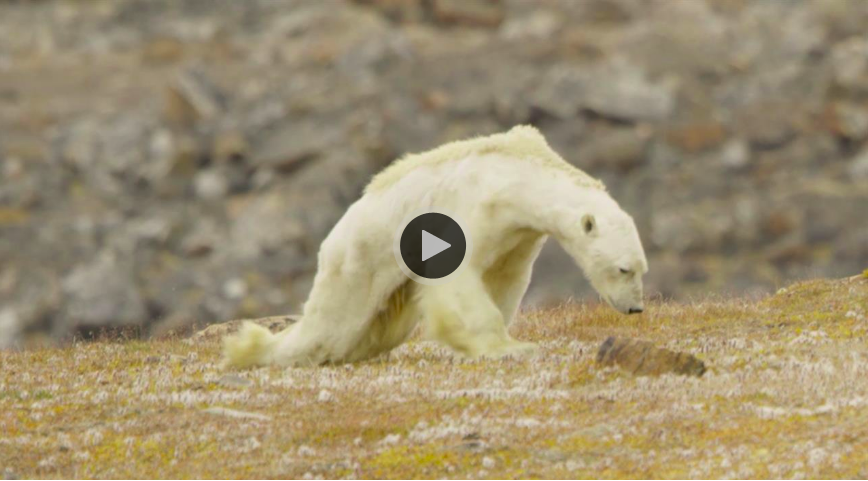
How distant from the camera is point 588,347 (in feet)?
60.6

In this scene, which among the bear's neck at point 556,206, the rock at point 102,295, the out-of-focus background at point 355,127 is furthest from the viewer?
the out-of-focus background at point 355,127

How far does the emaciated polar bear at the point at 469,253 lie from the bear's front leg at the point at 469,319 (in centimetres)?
1

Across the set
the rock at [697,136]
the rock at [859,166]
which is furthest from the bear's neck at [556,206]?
the rock at [697,136]

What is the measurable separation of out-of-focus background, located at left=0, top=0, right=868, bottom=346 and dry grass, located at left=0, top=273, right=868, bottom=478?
69.0m

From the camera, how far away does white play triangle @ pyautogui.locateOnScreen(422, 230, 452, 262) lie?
17984mm

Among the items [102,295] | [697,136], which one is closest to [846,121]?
[697,136]

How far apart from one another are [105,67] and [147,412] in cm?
15677

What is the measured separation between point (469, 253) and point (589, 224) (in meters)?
1.50

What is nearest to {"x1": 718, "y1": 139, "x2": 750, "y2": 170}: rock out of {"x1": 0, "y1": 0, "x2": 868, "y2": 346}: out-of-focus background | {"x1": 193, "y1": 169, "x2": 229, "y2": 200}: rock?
{"x1": 0, "y1": 0, "x2": 868, "y2": 346}: out-of-focus background

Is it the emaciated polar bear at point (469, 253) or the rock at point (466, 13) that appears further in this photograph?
the rock at point (466, 13)

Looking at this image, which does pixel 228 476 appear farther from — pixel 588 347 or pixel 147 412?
pixel 588 347

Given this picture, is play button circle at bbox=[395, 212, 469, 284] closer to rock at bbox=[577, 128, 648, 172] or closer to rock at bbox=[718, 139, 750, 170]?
rock at bbox=[577, 128, 648, 172]

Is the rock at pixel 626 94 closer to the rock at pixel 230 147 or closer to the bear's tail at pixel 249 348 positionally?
the rock at pixel 230 147

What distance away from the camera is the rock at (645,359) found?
15.5m
